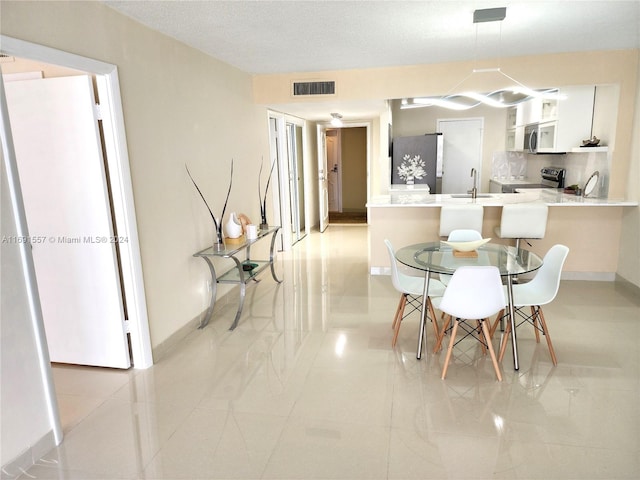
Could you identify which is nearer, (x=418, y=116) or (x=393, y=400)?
(x=393, y=400)

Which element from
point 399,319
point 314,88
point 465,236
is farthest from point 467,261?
point 314,88

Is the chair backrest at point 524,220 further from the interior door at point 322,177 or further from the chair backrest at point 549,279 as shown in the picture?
the interior door at point 322,177

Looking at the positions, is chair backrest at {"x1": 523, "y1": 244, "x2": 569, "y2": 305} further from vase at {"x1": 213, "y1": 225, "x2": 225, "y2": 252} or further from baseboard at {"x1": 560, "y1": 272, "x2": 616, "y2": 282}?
vase at {"x1": 213, "y1": 225, "x2": 225, "y2": 252}

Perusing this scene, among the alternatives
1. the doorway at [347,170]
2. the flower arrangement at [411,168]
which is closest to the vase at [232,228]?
the flower arrangement at [411,168]

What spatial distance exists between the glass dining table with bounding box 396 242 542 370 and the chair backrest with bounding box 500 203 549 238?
1.21 m

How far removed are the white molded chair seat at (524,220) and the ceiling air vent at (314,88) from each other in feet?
7.66

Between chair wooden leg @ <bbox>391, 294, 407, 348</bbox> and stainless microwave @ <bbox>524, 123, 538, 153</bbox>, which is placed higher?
stainless microwave @ <bbox>524, 123, 538, 153</bbox>

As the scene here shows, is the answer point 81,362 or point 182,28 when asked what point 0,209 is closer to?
point 81,362

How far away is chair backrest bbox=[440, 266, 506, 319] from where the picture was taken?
2.59m

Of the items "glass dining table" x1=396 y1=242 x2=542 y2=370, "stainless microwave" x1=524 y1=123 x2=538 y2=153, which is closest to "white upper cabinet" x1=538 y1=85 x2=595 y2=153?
"stainless microwave" x1=524 y1=123 x2=538 y2=153

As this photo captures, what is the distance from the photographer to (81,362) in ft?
10.2

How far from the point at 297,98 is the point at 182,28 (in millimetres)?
2000

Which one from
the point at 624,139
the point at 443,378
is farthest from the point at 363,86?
the point at 443,378

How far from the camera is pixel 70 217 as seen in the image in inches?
111
